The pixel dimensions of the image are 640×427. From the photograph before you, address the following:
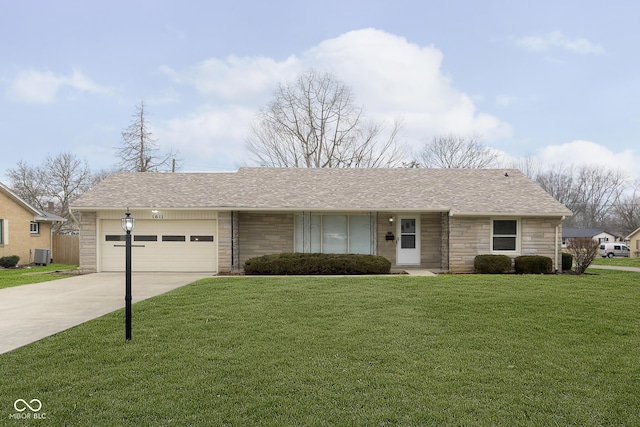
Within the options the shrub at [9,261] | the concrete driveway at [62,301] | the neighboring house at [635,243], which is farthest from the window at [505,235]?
the neighboring house at [635,243]

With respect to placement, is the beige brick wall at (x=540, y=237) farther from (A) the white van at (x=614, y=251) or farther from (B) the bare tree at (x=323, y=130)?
(A) the white van at (x=614, y=251)

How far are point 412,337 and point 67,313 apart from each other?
6.00 meters

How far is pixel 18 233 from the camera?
17.8m

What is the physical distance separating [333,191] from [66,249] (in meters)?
14.5

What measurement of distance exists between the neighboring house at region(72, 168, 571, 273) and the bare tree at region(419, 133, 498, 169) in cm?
1552

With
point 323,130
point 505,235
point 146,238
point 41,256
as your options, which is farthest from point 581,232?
point 41,256

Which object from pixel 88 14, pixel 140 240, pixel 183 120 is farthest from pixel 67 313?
pixel 183 120

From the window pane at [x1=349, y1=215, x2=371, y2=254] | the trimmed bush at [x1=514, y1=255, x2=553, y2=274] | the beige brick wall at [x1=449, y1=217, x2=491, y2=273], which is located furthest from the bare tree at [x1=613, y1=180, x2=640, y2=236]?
the window pane at [x1=349, y1=215, x2=371, y2=254]

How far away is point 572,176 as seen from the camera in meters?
48.6

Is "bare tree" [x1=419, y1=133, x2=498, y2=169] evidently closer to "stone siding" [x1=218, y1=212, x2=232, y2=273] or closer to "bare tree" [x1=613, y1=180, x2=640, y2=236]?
"stone siding" [x1=218, y1=212, x2=232, y2=273]

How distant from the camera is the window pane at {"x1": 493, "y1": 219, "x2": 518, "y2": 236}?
43.8ft

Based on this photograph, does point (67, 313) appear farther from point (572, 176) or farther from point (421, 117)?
point (572, 176)

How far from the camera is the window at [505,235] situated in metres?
13.3

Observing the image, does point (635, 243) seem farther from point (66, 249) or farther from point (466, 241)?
point (66, 249)
